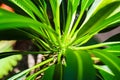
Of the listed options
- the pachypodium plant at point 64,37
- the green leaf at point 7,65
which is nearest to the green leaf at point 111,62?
the pachypodium plant at point 64,37

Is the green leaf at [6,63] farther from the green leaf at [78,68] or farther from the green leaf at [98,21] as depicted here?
the green leaf at [78,68]

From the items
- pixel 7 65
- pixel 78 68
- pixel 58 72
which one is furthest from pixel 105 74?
pixel 7 65

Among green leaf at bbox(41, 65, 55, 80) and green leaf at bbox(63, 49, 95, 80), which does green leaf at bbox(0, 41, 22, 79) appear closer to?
green leaf at bbox(41, 65, 55, 80)

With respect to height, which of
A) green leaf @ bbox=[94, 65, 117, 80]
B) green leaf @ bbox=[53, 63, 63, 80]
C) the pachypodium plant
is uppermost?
the pachypodium plant

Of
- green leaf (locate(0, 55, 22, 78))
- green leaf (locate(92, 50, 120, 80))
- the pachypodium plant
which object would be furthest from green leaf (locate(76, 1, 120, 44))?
green leaf (locate(0, 55, 22, 78))

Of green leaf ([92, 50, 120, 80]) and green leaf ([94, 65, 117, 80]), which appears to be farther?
green leaf ([94, 65, 117, 80])

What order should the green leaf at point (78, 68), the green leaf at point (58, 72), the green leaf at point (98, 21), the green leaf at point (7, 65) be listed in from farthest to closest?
the green leaf at point (7, 65), the green leaf at point (58, 72), the green leaf at point (98, 21), the green leaf at point (78, 68)

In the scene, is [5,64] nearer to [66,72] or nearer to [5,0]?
[5,0]

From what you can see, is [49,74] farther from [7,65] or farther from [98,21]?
[7,65]

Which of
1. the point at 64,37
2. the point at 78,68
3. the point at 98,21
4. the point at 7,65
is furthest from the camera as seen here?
the point at 7,65

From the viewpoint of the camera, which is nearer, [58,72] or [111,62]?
[111,62]
